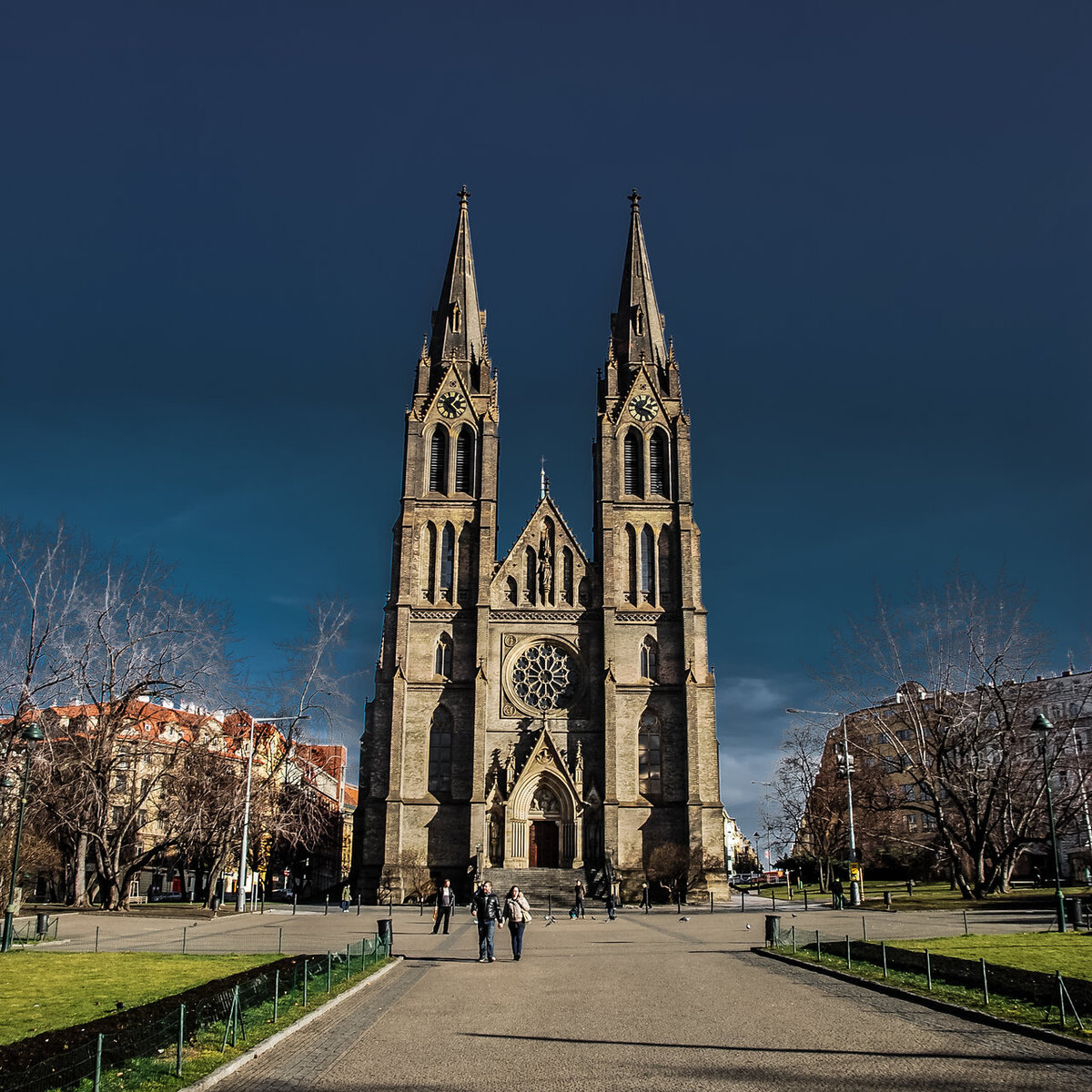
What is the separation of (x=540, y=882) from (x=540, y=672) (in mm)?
11146

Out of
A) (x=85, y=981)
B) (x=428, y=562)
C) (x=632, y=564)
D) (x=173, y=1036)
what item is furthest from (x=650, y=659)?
(x=173, y=1036)

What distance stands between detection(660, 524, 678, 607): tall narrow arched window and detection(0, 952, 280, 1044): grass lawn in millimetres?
38573

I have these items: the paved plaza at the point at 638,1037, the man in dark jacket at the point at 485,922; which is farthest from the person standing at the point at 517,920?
the paved plaza at the point at 638,1037

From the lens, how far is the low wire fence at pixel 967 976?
523 inches

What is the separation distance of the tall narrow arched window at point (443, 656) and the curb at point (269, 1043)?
37.6 meters

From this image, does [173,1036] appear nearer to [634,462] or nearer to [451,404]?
[634,462]

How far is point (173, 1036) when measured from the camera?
36.7ft

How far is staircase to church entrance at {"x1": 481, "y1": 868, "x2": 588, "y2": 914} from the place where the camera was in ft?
162

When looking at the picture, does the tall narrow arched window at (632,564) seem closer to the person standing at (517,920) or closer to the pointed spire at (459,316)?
the pointed spire at (459,316)

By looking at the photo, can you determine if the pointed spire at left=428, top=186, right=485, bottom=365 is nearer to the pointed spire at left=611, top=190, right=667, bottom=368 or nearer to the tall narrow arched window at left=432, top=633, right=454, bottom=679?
the pointed spire at left=611, top=190, right=667, bottom=368

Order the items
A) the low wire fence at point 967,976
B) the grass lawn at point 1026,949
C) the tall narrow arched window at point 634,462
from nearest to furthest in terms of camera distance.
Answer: the low wire fence at point 967,976, the grass lawn at point 1026,949, the tall narrow arched window at point 634,462

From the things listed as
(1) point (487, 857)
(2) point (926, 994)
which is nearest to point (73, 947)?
(2) point (926, 994)

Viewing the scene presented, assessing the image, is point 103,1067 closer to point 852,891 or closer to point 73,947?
point 73,947

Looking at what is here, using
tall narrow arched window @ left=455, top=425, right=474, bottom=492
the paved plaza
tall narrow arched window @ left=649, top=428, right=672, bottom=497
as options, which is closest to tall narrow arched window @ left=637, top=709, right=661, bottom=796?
tall narrow arched window @ left=649, top=428, right=672, bottom=497
